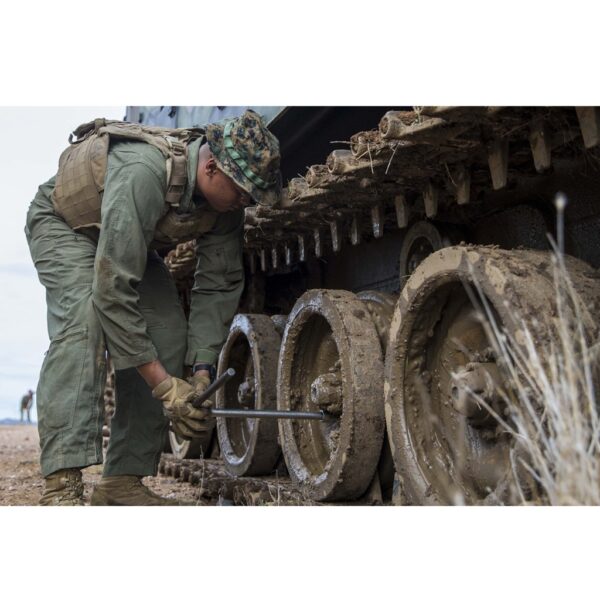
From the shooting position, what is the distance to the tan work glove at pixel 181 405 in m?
2.92

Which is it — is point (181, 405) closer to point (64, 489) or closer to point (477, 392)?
point (64, 489)

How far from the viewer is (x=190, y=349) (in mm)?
3539

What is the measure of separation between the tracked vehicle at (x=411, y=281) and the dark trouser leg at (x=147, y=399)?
1.88ft

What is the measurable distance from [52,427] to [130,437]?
0.66 m

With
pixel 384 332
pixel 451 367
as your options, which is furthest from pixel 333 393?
pixel 451 367

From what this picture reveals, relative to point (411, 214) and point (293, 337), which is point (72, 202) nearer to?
point (293, 337)

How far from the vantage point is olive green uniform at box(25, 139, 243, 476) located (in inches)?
113

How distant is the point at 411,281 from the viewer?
2.71m

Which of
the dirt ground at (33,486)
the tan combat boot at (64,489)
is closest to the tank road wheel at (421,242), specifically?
the tan combat boot at (64,489)

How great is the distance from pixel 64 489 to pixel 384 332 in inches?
56.8

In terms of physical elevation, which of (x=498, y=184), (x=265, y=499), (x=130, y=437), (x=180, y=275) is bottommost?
(x=265, y=499)

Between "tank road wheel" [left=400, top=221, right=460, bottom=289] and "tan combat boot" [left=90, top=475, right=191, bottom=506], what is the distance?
1498 mm

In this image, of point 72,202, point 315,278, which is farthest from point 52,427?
point 315,278

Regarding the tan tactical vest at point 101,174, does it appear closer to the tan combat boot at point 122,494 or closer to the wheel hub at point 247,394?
the tan combat boot at point 122,494
